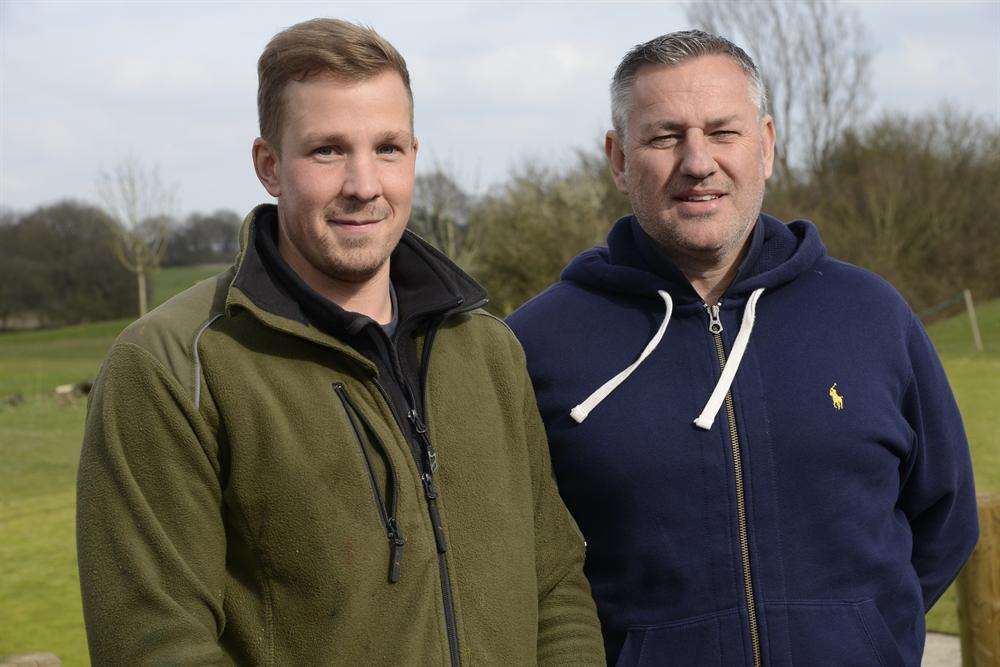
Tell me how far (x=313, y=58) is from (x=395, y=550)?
953 millimetres

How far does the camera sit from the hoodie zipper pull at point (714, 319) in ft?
8.64

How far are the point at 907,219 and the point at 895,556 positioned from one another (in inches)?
1015

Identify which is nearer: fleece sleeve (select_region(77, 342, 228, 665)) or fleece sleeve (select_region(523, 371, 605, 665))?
fleece sleeve (select_region(77, 342, 228, 665))

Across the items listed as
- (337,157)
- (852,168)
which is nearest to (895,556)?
(337,157)

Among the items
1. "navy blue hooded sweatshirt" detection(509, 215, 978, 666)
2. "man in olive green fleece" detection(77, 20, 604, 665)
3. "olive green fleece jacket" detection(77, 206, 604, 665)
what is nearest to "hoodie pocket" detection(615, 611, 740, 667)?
"navy blue hooded sweatshirt" detection(509, 215, 978, 666)

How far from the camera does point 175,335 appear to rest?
1.92 meters

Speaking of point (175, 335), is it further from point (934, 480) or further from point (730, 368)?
point (934, 480)

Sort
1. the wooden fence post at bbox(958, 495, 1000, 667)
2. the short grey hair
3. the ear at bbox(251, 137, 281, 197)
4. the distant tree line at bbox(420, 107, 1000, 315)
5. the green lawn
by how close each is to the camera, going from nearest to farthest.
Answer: the ear at bbox(251, 137, 281, 197) < the short grey hair < the wooden fence post at bbox(958, 495, 1000, 667) < the distant tree line at bbox(420, 107, 1000, 315) < the green lawn

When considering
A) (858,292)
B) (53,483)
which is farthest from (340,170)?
(53,483)

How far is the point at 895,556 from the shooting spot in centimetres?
260

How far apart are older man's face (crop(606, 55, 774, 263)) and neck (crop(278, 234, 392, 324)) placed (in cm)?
81

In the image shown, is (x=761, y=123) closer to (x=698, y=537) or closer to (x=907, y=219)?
(x=698, y=537)

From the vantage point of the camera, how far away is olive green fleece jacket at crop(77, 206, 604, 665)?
5.98 feet

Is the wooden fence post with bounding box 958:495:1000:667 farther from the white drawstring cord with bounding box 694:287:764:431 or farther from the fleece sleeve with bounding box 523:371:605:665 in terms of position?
the fleece sleeve with bounding box 523:371:605:665
